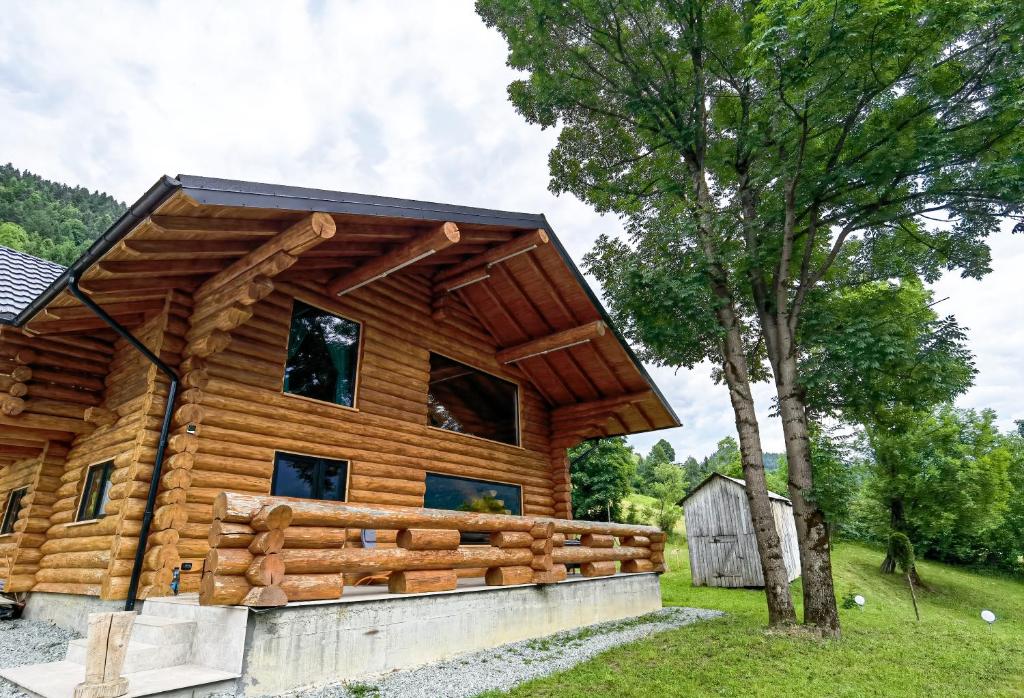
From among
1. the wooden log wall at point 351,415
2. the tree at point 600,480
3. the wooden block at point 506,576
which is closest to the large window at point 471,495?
the wooden log wall at point 351,415

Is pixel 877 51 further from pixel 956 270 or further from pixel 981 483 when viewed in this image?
pixel 981 483

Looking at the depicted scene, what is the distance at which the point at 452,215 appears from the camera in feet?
21.7

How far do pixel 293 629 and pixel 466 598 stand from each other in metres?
2.02

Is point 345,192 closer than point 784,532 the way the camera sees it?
Yes

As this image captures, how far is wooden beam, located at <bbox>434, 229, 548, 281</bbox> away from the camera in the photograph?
7857 millimetres

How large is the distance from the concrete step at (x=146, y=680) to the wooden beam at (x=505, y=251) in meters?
6.02

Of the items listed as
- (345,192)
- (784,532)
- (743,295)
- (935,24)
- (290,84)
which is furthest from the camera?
(290,84)

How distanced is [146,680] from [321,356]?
14.2 ft

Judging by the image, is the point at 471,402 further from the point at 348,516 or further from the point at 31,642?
the point at 31,642

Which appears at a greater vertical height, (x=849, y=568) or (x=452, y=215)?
(x=452, y=215)

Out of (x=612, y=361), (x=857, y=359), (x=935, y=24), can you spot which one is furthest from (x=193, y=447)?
(x=935, y=24)

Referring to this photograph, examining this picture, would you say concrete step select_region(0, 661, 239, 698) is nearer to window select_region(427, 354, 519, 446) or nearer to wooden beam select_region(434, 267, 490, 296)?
window select_region(427, 354, 519, 446)

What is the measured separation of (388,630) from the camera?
4.76 metres

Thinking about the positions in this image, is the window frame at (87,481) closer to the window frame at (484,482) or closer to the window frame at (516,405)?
the window frame at (484,482)
